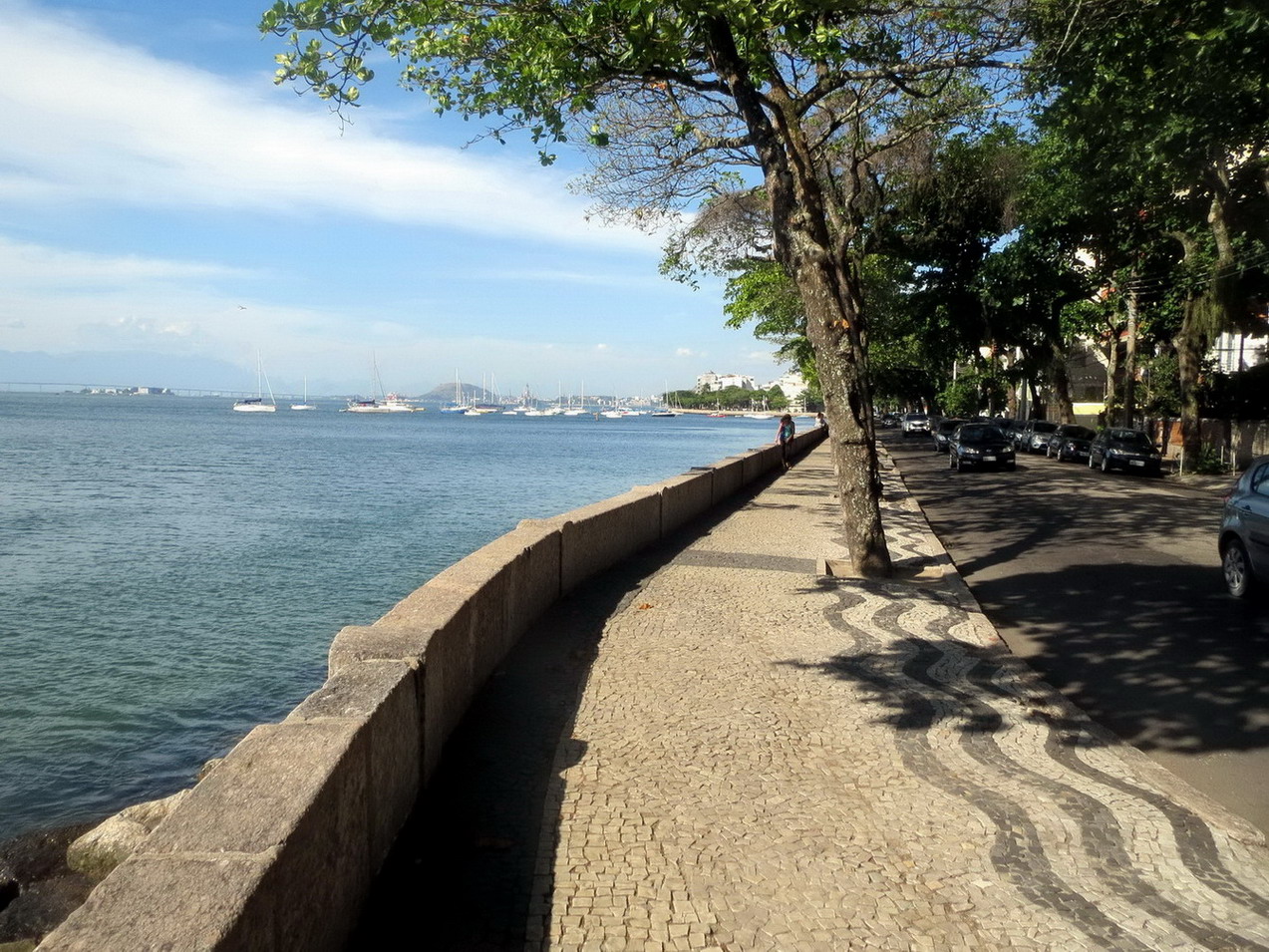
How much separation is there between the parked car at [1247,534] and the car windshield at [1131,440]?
23.5 metres

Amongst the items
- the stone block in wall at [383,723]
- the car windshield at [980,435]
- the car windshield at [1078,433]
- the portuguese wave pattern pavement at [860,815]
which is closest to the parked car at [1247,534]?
the portuguese wave pattern pavement at [860,815]

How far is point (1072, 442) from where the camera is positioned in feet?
132

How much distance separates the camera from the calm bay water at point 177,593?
9305 mm

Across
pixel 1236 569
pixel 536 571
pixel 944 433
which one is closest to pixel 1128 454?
pixel 944 433

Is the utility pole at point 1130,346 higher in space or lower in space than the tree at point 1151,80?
lower

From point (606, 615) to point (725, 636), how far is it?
3.89 feet

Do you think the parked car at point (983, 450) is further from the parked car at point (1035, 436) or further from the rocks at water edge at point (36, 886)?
the rocks at water edge at point (36, 886)

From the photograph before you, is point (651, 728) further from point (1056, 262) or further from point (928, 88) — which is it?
point (1056, 262)

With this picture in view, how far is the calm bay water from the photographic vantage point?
9305mm

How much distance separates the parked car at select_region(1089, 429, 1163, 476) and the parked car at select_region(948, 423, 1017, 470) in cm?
295

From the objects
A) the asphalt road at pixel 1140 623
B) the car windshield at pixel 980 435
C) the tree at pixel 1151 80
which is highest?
the tree at pixel 1151 80

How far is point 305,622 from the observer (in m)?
14.4

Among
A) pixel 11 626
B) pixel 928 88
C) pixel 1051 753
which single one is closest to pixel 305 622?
pixel 11 626

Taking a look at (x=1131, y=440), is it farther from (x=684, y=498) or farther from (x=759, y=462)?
(x=684, y=498)
